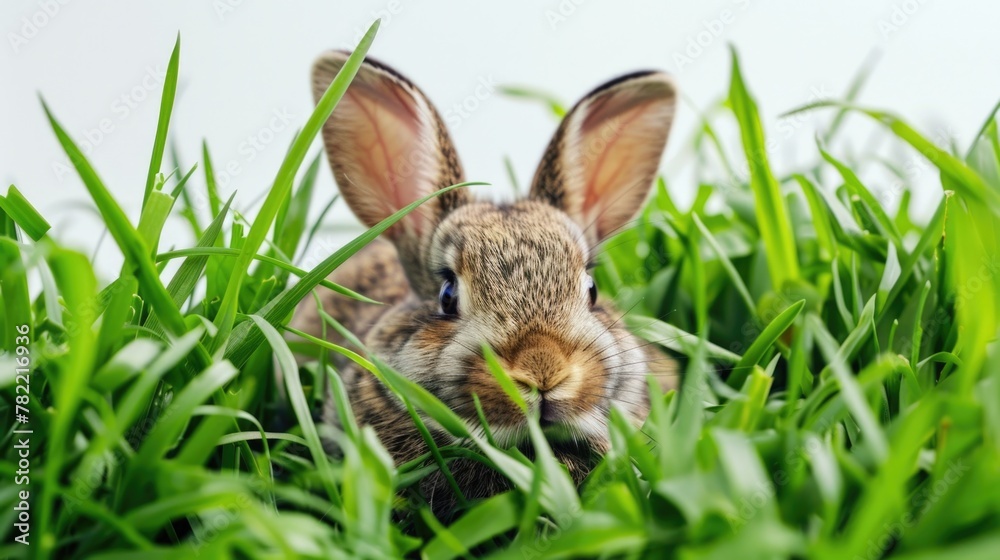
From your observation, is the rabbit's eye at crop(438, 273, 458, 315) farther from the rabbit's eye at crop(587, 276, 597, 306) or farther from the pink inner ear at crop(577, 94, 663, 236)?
the pink inner ear at crop(577, 94, 663, 236)

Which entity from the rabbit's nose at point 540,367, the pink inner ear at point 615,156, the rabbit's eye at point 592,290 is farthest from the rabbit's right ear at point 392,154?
the rabbit's nose at point 540,367

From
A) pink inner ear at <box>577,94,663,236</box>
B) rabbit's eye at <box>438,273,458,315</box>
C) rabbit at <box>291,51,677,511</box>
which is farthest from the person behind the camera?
pink inner ear at <box>577,94,663,236</box>

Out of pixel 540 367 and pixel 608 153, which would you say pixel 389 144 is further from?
pixel 540 367

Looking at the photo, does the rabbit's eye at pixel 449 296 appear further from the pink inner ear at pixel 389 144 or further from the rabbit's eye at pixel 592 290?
the pink inner ear at pixel 389 144

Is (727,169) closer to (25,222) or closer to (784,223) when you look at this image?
(784,223)

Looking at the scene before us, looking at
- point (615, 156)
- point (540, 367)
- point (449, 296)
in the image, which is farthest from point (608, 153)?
point (540, 367)

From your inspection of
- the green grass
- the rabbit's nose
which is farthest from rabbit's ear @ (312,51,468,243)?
the rabbit's nose

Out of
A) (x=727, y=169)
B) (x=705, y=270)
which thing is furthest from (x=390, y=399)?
(x=727, y=169)
